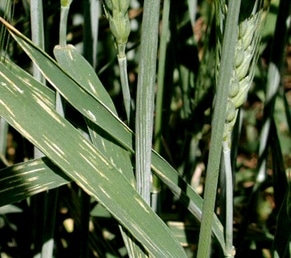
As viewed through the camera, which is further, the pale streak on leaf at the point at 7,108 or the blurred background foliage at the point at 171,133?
the blurred background foliage at the point at 171,133

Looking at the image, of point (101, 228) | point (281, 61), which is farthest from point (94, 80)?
point (101, 228)

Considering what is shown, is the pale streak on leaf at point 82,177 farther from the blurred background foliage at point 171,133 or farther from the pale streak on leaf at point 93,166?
the blurred background foliage at point 171,133

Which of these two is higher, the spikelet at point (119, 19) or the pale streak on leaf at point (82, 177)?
the spikelet at point (119, 19)

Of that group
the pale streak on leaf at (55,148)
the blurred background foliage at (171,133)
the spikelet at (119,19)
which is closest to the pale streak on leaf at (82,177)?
the pale streak on leaf at (55,148)

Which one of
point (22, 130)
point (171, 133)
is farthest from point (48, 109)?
point (171, 133)

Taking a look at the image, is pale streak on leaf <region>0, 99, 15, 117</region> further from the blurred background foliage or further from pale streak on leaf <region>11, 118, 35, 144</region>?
the blurred background foliage

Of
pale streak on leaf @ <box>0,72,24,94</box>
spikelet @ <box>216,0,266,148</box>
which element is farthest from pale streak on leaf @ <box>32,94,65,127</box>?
spikelet @ <box>216,0,266,148</box>

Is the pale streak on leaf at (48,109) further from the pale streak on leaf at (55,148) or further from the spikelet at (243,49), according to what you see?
the spikelet at (243,49)

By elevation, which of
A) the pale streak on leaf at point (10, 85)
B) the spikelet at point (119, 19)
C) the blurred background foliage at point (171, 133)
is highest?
the spikelet at point (119, 19)
